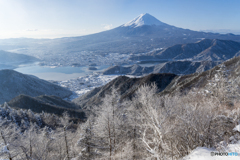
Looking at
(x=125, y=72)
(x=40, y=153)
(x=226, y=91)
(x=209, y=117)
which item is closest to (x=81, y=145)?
(x=40, y=153)

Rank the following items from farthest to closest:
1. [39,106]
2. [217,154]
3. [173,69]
Answer: [173,69] < [39,106] < [217,154]

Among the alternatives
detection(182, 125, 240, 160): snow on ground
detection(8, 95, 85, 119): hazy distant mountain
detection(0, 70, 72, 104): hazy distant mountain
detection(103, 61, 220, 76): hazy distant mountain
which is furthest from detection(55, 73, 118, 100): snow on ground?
detection(182, 125, 240, 160): snow on ground

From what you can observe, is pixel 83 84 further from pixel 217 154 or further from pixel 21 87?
pixel 217 154

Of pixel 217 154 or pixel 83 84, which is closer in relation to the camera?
pixel 217 154

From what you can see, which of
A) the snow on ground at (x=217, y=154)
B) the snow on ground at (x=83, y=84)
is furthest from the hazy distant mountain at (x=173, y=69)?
the snow on ground at (x=217, y=154)

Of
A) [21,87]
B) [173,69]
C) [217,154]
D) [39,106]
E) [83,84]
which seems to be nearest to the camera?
[217,154]

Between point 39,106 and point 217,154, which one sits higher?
point 217,154

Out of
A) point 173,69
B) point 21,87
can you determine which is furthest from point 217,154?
point 173,69

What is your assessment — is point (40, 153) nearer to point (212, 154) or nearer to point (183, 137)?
point (183, 137)

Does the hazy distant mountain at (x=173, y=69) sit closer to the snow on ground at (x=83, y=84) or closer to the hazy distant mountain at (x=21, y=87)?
the snow on ground at (x=83, y=84)
